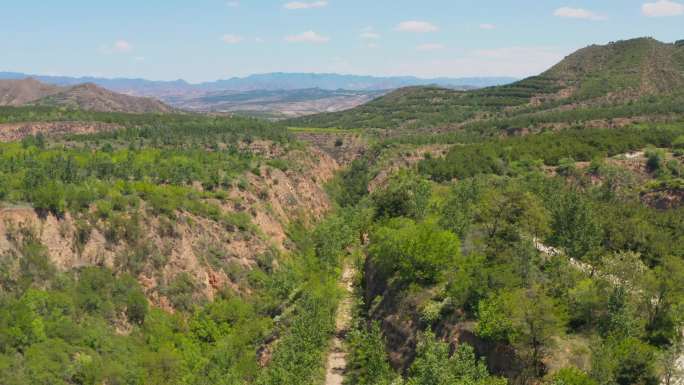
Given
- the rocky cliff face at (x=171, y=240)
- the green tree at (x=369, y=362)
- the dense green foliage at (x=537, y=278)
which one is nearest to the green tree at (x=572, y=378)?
the dense green foliage at (x=537, y=278)

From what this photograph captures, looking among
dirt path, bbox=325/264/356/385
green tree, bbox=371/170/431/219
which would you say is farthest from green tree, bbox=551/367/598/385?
green tree, bbox=371/170/431/219

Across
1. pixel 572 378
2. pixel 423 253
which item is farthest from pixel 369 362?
pixel 572 378

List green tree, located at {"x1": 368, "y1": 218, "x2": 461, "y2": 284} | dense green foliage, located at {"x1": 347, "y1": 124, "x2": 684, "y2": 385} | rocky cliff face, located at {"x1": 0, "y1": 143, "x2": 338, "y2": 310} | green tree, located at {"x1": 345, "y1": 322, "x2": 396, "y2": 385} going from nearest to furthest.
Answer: dense green foliage, located at {"x1": 347, "y1": 124, "x2": 684, "y2": 385} < green tree, located at {"x1": 345, "y1": 322, "x2": 396, "y2": 385} < green tree, located at {"x1": 368, "y1": 218, "x2": 461, "y2": 284} < rocky cliff face, located at {"x1": 0, "y1": 143, "x2": 338, "y2": 310}

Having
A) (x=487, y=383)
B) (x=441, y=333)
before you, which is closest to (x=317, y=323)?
(x=441, y=333)

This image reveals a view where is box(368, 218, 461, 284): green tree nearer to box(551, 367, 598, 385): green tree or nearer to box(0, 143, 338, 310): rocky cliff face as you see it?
box(551, 367, 598, 385): green tree

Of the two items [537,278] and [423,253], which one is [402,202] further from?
[537,278]

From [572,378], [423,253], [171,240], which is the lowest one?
[171,240]

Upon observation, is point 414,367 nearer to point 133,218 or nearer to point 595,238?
point 595,238

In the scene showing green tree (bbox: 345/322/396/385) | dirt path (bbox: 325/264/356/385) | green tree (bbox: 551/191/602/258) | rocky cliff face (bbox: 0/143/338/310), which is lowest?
dirt path (bbox: 325/264/356/385)

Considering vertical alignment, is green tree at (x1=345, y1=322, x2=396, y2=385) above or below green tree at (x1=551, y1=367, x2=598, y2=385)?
below
